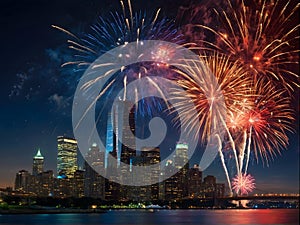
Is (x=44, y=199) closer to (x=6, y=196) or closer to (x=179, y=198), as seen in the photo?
(x=6, y=196)

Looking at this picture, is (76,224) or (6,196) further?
(6,196)

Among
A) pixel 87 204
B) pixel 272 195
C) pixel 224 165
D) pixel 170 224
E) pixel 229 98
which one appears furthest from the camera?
pixel 87 204

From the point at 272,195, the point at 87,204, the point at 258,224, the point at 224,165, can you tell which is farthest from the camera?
the point at 87,204

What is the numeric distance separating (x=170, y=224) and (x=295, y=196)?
57.2 m

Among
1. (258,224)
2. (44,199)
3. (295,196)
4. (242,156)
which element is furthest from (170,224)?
(44,199)

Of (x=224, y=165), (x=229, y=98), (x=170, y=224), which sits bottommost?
(x=170, y=224)

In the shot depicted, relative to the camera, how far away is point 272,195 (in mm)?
119062

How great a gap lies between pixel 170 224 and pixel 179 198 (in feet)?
381

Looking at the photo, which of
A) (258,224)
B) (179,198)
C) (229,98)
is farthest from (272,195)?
(229,98)

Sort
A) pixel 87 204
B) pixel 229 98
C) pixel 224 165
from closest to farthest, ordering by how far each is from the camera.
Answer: pixel 229 98, pixel 224 165, pixel 87 204

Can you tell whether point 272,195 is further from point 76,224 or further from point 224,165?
point 224,165

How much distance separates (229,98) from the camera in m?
36.0

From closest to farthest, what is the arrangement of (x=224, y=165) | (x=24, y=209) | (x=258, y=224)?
(x=224, y=165)
(x=258, y=224)
(x=24, y=209)

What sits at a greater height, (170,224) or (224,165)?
(224,165)
